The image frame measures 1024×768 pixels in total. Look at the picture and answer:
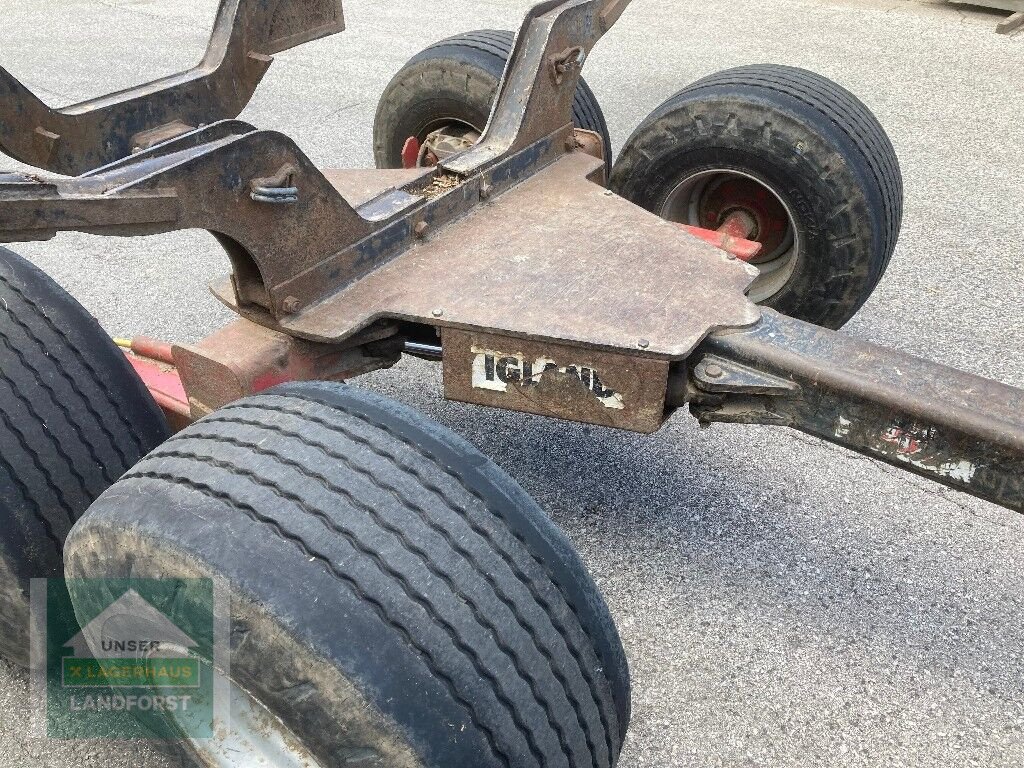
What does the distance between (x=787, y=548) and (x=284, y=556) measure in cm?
160

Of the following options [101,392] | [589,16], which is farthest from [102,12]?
[101,392]

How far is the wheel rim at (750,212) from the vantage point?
9.95ft

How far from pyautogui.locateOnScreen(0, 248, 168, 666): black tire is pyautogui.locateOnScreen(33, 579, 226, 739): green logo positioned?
68 mm

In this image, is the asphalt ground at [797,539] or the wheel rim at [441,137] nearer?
the asphalt ground at [797,539]

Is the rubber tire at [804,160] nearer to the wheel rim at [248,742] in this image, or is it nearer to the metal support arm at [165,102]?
the metal support arm at [165,102]

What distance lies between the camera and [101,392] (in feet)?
6.41

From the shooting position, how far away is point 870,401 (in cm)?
179

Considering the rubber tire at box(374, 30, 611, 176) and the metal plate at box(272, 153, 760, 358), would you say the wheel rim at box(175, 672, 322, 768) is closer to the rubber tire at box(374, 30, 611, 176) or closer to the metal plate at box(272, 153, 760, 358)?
the metal plate at box(272, 153, 760, 358)

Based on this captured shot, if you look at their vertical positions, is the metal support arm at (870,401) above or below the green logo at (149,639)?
above

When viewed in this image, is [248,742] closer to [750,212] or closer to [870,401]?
[870,401]

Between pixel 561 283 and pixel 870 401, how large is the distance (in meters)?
0.74

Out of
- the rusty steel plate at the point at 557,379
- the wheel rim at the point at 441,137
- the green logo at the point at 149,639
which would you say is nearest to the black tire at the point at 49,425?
the green logo at the point at 149,639

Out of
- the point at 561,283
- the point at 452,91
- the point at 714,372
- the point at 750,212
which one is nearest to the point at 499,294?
the point at 561,283

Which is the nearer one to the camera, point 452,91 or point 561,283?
point 561,283
